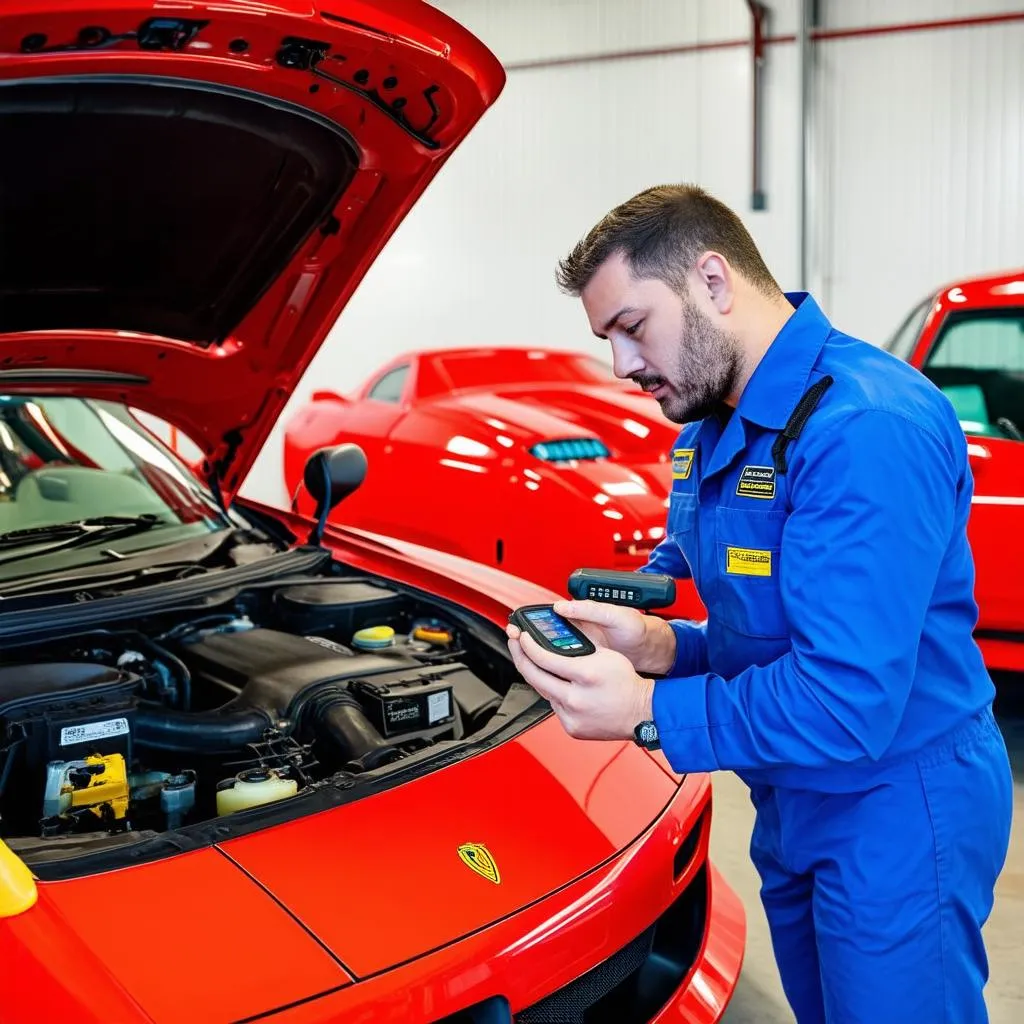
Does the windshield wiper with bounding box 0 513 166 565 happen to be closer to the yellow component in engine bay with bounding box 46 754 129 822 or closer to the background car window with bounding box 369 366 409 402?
the yellow component in engine bay with bounding box 46 754 129 822

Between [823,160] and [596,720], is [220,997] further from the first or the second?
[823,160]

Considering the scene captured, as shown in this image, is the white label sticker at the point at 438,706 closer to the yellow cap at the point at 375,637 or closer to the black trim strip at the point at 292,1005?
the yellow cap at the point at 375,637

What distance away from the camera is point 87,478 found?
2.53 metres

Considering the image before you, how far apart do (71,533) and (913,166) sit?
8407 millimetres

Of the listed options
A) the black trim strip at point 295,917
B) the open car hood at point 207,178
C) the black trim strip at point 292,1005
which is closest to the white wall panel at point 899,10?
the open car hood at point 207,178

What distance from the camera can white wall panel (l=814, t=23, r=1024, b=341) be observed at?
8.79 meters

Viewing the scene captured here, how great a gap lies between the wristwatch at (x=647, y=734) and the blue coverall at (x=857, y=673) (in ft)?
0.04

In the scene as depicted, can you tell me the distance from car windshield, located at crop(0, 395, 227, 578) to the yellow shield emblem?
1.15 metres

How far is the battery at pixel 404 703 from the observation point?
1.86 metres

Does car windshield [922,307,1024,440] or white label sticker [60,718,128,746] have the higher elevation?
car windshield [922,307,1024,440]

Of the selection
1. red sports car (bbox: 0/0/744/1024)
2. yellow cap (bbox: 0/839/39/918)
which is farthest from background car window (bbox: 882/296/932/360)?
yellow cap (bbox: 0/839/39/918)

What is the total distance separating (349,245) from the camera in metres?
2.23

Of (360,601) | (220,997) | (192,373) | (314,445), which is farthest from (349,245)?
(314,445)

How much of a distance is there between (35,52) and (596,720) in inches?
45.0
